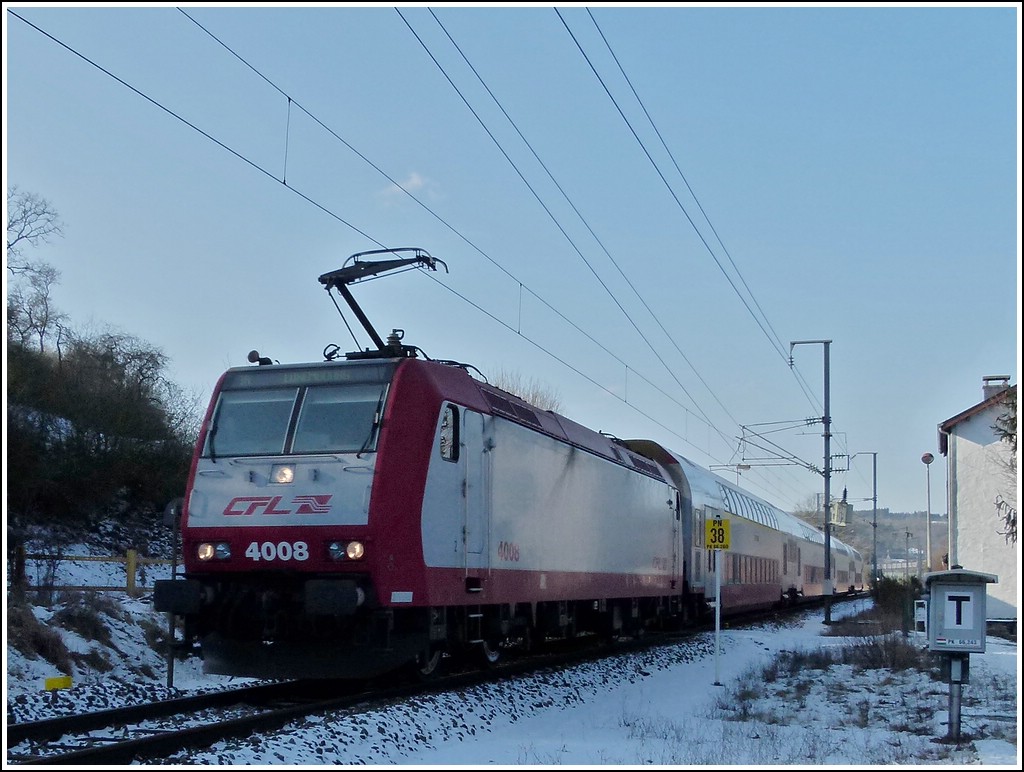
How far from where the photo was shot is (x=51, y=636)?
12844mm

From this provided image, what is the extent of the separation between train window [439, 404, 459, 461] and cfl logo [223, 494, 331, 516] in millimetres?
1453

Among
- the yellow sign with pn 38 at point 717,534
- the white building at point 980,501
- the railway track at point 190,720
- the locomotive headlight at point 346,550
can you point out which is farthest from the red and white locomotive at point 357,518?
the white building at point 980,501

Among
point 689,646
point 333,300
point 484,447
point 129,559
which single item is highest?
point 333,300

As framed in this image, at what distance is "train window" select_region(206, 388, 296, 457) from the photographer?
1129 centimetres

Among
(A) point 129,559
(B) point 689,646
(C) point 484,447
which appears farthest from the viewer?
(B) point 689,646

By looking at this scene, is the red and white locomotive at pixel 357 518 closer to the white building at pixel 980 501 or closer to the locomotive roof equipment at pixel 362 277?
the locomotive roof equipment at pixel 362 277

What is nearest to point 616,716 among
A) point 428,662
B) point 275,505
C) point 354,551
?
point 428,662

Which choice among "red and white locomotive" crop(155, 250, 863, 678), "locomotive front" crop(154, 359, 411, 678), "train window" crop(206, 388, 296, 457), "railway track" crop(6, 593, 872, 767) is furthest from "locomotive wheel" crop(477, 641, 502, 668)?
"train window" crop(206, 388, 296, 457)

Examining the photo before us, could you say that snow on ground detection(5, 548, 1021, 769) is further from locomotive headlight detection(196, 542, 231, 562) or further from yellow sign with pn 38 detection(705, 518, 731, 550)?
yellow sign with pn 38 detection(705, 518, 731, 550)

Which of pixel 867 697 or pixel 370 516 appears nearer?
pixel 370 516

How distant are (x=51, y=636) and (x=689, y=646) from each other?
1166cm

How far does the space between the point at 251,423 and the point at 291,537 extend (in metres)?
1.54

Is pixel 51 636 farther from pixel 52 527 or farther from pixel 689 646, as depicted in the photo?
pixel 52 527

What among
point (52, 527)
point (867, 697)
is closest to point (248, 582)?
point (867, 697)
